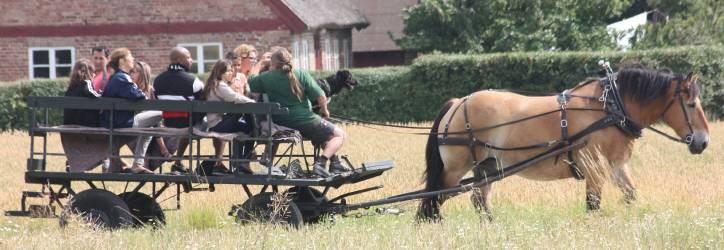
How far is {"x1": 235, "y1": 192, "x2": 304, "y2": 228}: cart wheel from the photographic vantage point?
1116 centimetres

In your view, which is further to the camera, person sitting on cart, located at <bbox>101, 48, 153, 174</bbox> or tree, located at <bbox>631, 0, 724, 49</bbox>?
tree, located at <bbox>631, 0, 724, 49</bbox>

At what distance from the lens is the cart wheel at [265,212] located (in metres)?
11.2

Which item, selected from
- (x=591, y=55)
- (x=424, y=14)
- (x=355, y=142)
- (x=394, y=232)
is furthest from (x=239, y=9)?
(x=394, y=232)

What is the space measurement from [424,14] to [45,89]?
10.1m

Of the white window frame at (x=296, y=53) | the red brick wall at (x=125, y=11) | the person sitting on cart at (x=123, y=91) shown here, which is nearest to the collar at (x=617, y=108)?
the person sitting on cart at (x=123, y=91)

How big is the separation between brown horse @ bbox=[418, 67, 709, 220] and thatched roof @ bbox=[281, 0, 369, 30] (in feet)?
67.4

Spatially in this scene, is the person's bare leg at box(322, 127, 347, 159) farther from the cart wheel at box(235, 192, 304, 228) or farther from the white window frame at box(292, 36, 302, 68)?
the white window frame at box(292, 36, 302, 68)

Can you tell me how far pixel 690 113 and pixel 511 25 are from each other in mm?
21783

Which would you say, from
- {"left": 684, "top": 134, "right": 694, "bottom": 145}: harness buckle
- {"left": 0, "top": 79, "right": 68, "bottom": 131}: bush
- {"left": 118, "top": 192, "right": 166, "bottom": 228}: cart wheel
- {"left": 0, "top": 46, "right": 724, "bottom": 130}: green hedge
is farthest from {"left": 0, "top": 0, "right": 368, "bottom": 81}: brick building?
{"left": 684, "top": 134, "right": 694, "bottom": 145}: harness buckle

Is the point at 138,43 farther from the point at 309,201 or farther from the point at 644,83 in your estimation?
the point at 644,83

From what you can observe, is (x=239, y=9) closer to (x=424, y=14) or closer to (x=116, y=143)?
(x=424, y=14)

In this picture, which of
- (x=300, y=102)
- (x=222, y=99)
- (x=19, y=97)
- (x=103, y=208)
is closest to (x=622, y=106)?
(x=300, y=102)

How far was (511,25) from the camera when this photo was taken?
3322cm

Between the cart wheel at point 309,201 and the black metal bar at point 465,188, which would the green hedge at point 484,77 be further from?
the cart wheel at point 309,201
